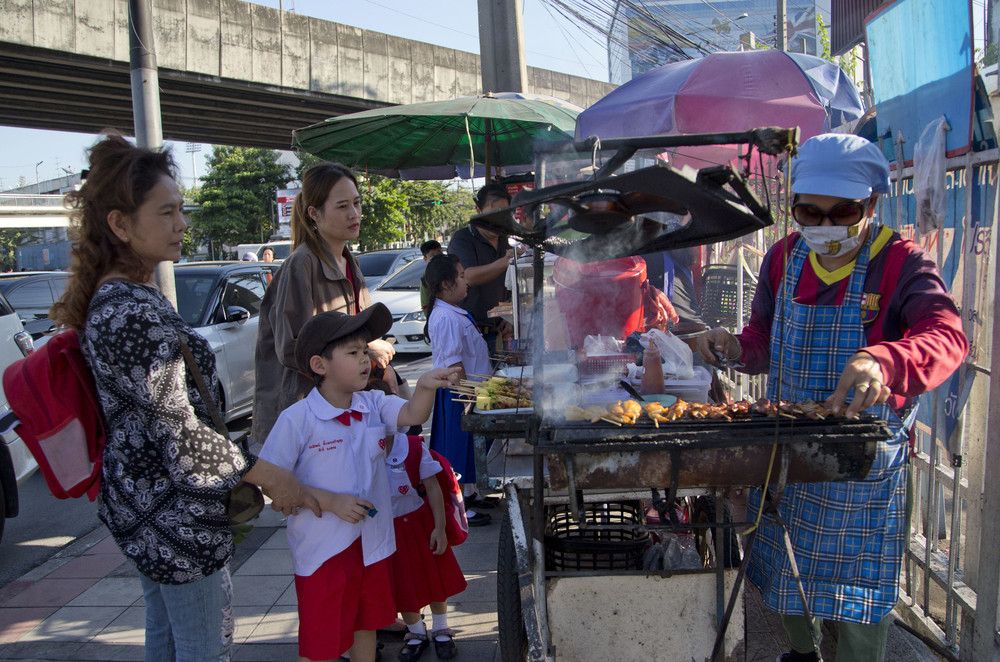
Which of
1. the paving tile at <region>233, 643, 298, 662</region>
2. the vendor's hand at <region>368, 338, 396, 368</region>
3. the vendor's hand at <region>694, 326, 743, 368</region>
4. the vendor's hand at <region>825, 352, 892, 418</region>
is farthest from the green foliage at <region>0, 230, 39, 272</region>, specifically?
the vendor's hand at <region>825, 352, 892, 418</region>

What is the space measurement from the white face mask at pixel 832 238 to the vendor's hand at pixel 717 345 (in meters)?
0.48

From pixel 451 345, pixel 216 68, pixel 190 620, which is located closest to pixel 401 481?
pixel 190 620

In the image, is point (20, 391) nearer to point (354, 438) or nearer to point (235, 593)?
point (354, 438)

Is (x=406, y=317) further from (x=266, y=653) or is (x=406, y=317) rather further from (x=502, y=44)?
(x=266, y=653)

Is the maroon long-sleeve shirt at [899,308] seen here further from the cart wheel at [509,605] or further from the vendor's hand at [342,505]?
the vendor's hand at [342,505]

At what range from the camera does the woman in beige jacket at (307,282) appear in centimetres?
288

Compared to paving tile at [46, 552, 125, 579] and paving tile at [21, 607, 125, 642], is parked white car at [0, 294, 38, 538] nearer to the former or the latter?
paving tile at [46, 552, 125, 579]

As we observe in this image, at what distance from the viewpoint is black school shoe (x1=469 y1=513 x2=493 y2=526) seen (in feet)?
14.2

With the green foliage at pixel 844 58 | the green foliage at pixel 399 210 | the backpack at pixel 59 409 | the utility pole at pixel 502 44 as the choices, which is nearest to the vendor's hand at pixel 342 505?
the backpack at pixel 59 409

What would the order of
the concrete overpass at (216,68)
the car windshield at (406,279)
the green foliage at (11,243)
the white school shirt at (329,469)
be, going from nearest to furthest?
1. the white school shirt at (329,469)
2. the car windshield at (406,279)
3. the concrete overpass at (216,68)
4. the green foliage at (11,243)

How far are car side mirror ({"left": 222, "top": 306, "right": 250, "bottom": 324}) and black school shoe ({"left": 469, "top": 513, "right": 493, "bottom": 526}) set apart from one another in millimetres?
3802

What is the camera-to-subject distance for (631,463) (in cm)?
179

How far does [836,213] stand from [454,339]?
230 centimetres

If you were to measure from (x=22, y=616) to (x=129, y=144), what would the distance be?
2899 mm
